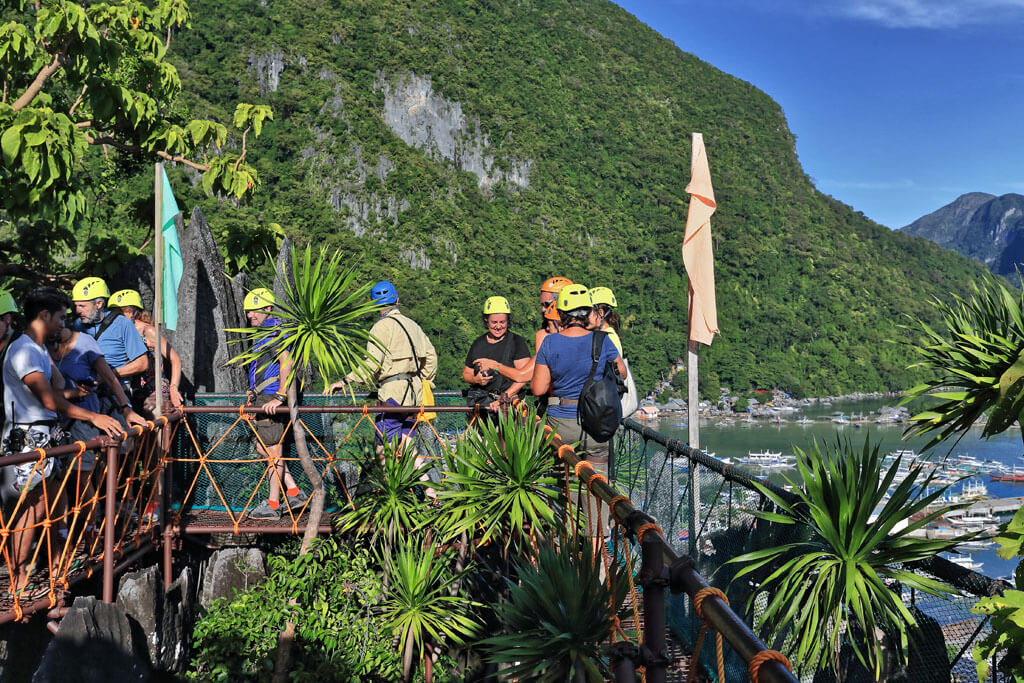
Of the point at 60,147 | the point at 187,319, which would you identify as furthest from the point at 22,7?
the point at 187,319

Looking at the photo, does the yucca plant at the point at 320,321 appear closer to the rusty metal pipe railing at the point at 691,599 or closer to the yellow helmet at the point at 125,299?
the yellow helmet at the point at 125,299

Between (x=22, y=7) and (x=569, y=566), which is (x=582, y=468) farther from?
(x=22, y=7)

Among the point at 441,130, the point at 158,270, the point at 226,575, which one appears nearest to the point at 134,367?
the point at 158,270

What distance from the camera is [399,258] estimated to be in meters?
85.0

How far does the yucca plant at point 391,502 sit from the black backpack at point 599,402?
1714mm

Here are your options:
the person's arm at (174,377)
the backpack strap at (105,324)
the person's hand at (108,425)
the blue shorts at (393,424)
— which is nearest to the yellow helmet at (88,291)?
the backpack strap at (105,324)

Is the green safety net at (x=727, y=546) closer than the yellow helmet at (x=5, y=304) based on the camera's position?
Yes

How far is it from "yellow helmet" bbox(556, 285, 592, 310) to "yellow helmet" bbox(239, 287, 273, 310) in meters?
2.15

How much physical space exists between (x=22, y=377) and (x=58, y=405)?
230mm

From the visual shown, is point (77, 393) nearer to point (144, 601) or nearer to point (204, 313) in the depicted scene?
point (144, 601)

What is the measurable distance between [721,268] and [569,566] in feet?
400

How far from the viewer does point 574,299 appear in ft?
14.5

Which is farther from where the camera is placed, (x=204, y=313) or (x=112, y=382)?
(x=204, y=313)

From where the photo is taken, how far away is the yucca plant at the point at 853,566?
2.58m
